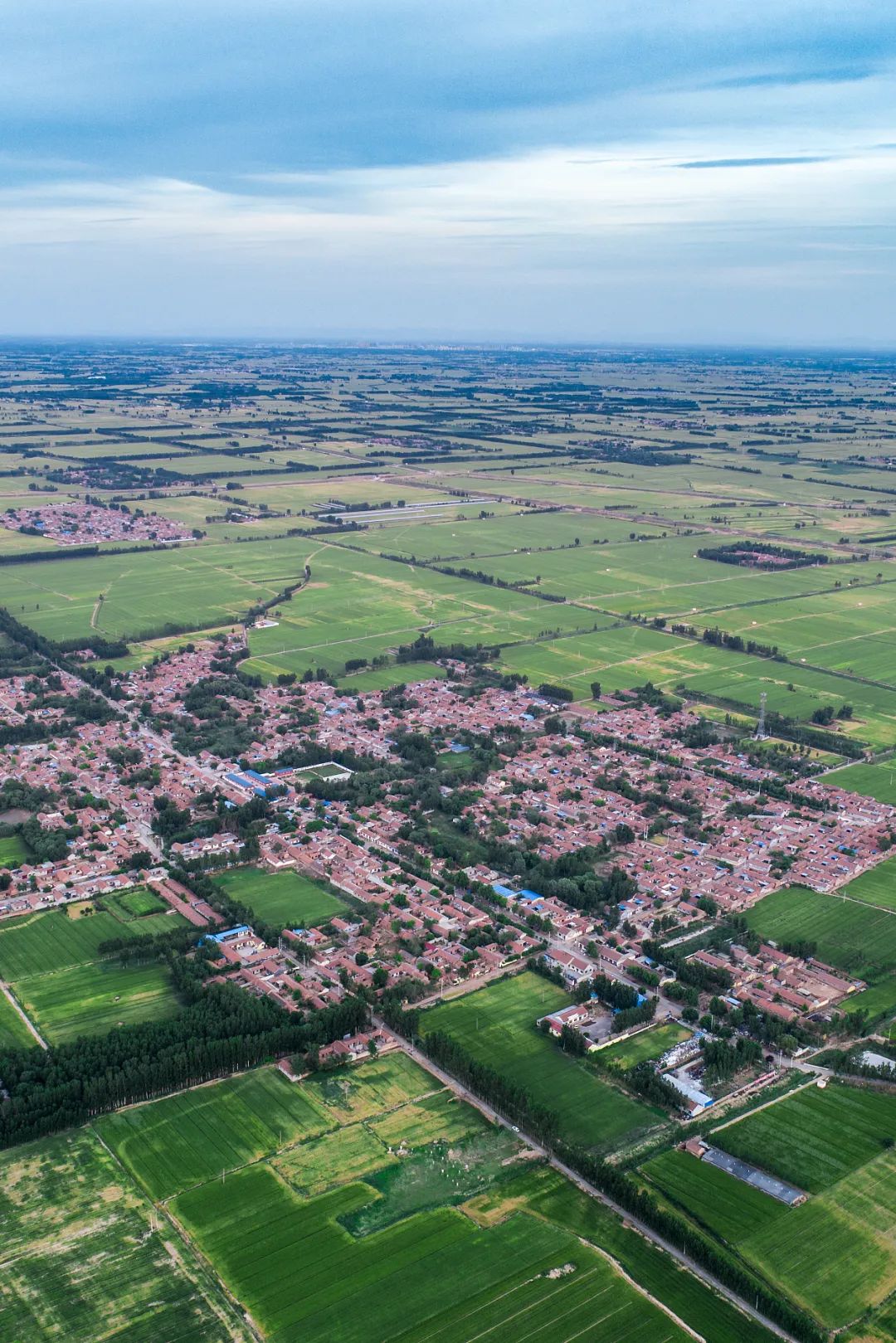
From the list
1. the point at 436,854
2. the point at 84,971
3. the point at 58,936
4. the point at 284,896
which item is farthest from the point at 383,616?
the point at 84,971

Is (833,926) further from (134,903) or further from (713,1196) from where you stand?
(134,903)

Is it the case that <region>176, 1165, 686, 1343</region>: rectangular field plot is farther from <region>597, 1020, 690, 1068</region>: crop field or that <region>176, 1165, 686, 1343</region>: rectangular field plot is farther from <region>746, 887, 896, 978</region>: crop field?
<region>746, 887, 896, 978</region>: crop field

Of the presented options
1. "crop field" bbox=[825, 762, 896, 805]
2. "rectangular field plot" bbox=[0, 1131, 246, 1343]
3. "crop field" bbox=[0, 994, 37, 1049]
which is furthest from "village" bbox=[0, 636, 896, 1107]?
"rectangular field plot" bbox=[0, 1131, 246, 1343]

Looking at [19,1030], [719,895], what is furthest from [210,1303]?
[719,895]

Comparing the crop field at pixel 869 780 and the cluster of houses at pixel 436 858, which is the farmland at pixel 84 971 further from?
the crop field at pixel 869 780

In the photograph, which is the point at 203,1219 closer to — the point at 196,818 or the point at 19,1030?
the point at 19,1030

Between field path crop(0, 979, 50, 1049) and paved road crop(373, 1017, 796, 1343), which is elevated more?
field path crop(0, 979, 50, 1049)
